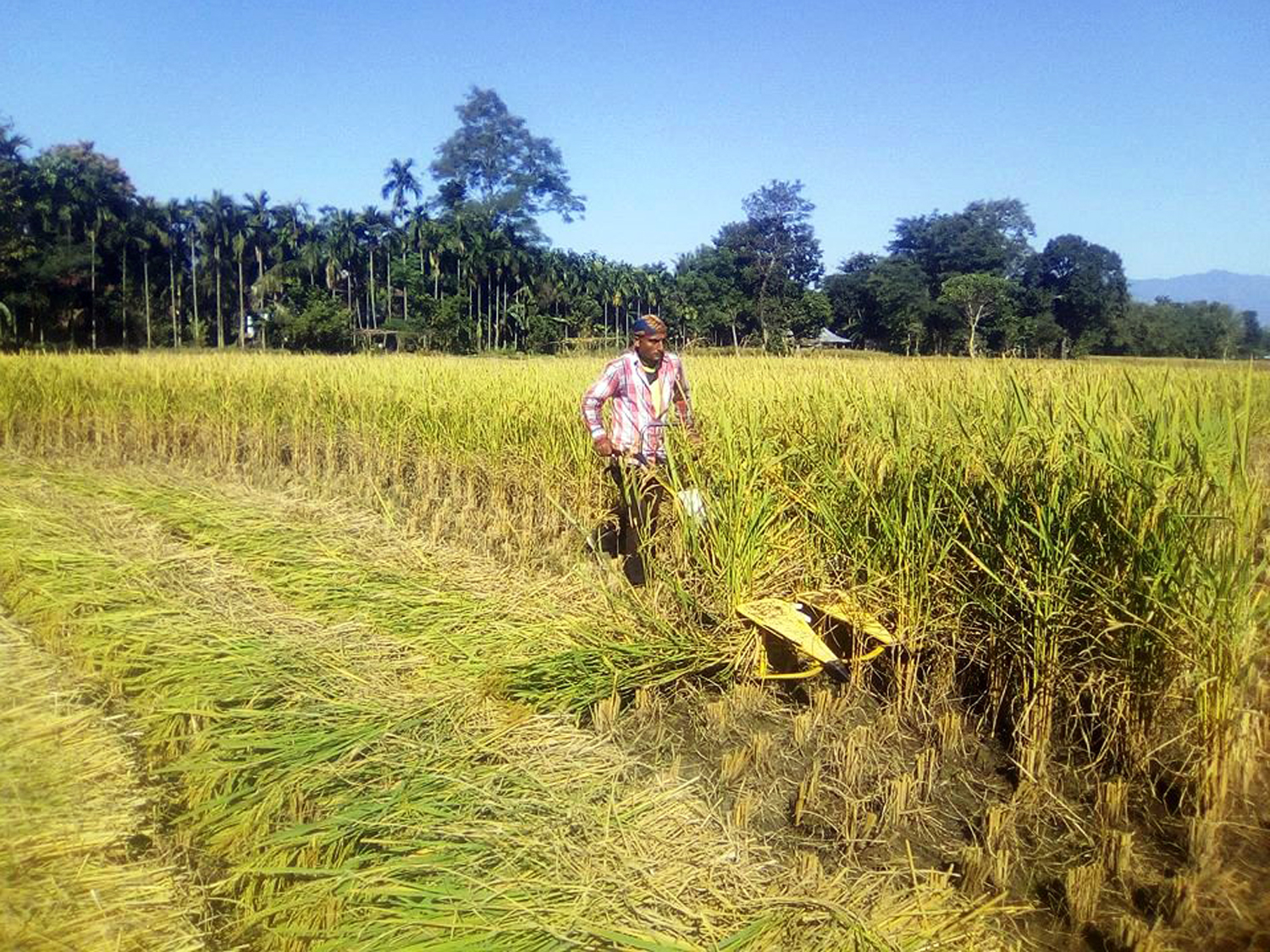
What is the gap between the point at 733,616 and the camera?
325 cm

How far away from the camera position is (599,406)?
171 inches

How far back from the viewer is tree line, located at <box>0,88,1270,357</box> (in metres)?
30.9

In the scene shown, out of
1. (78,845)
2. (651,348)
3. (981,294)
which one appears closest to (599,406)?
(651,348)

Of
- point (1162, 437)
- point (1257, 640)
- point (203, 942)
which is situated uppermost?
point (1162, 437)

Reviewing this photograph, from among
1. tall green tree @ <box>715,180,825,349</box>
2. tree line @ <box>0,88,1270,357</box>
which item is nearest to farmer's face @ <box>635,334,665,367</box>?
tree line @ <box>0,88,1270,357</box>

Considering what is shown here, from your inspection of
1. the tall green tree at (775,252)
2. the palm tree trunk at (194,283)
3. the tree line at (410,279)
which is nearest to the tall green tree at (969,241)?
the tree line at (410,279)

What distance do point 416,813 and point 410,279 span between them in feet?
132

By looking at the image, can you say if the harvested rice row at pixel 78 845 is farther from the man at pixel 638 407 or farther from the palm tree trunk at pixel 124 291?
the palm tree trunk at pixel 124 291

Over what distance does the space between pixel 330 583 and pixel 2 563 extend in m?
1.66

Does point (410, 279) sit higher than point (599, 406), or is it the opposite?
Answer: point (410, 279)

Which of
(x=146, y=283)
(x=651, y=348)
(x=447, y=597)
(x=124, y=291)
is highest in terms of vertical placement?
(x=146, y=283)

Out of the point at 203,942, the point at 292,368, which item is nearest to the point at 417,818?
the point at 203,942

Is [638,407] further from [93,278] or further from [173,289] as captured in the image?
[173,289]

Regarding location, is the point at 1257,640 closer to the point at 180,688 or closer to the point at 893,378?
the point at 893,378
